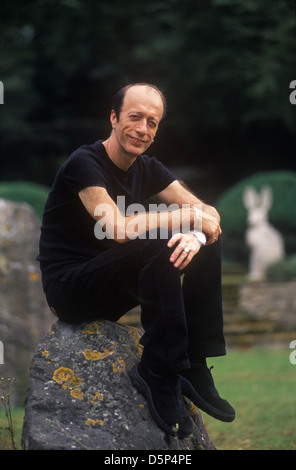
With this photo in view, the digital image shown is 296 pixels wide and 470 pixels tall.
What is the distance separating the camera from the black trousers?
2.71 m

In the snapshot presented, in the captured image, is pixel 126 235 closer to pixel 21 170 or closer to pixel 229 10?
pixel 229 10

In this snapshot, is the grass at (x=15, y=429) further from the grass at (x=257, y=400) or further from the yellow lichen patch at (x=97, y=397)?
the grass at (x=257, y=400)

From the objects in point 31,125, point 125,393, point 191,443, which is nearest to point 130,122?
point 125,393

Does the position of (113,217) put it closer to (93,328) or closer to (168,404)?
(93,328)

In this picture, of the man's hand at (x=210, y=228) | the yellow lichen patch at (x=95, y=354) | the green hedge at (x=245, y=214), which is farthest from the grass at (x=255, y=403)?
the green hedge at (x=245, y=214)

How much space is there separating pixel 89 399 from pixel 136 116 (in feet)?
4.42

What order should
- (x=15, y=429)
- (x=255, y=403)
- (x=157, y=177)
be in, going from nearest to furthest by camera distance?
(x=157, y=177), (x=15, y=429), (x=255, y=403)

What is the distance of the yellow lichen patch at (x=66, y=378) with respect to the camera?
2895 mm

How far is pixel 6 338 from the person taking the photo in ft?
17.7

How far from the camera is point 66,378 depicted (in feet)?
9.54

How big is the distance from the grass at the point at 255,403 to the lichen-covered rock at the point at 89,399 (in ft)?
1.77

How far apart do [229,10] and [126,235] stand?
13.9 meters

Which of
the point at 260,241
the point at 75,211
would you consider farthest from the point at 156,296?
the point at 260,241

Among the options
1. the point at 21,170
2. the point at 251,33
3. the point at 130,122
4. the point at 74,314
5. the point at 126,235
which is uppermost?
the point at 251,33
